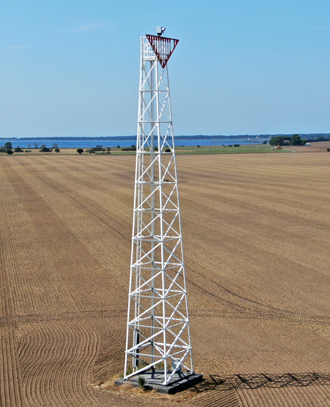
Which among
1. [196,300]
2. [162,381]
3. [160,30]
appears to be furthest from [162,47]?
[196,300]

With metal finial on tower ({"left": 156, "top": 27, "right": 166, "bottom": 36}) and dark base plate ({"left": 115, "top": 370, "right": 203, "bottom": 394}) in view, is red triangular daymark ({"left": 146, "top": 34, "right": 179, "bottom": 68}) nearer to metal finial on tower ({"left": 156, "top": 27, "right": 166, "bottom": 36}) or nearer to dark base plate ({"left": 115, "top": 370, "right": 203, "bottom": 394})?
metal finial on tower ({"left": 156, "top": 27, "right": 166, "bottom": 36})

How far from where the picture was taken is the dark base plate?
18.1 meters

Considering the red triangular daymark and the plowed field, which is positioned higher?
the red triangular daymark

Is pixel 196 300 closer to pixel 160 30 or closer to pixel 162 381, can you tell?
pixel 162 381

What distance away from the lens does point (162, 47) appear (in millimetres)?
18234

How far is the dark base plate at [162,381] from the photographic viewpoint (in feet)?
59.4

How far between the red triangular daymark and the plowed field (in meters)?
11.1

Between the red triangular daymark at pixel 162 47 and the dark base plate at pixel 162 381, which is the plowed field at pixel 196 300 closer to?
the dark base plate at pixel 162 381

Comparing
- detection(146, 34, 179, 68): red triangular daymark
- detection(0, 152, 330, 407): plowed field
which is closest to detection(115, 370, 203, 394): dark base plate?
detection(0, 152, 330, 407): plowed field

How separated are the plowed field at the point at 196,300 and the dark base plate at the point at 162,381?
Result: 0.40 metres

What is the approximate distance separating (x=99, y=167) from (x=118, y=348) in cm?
8240

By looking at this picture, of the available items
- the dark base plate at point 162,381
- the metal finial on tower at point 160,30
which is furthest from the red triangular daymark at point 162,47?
the dark base plate at point 162,381

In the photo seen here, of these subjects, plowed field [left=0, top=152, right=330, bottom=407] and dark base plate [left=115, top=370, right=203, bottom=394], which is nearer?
dark base plate [left=115, top=370, right=203, bottom=394]

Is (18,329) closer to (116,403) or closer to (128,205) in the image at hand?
(116,403)
